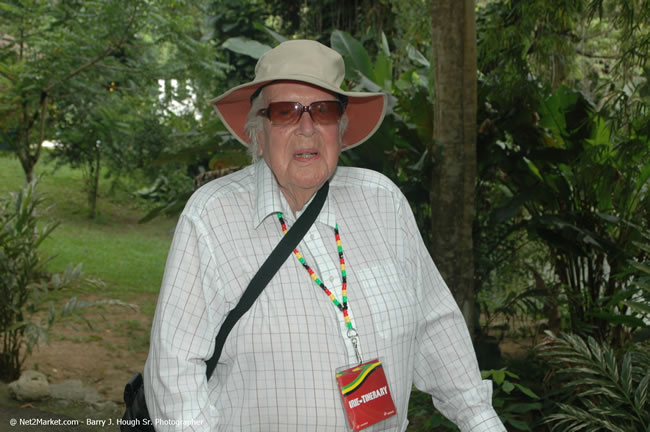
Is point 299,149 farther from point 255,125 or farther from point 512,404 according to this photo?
point 512,404

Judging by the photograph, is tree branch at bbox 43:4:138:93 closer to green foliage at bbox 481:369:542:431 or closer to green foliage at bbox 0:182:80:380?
green foliage at bbox 0:182:80:380

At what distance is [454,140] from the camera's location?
366cm

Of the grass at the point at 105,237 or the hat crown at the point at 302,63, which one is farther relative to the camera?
the grass at the point at 105,237

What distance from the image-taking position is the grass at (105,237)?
9.48m

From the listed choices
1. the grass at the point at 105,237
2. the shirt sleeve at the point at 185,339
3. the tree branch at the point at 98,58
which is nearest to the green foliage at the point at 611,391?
the shirt sleeve at the point at 185,339

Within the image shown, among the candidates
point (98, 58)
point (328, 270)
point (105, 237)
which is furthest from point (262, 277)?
point (105, 237)

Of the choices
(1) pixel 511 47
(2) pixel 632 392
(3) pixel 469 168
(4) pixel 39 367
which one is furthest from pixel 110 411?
(1) pixel 511 47

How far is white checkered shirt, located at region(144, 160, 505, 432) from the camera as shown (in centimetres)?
144

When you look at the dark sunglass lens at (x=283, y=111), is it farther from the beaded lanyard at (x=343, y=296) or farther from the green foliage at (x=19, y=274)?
the green foliage at (x=19, y=274)

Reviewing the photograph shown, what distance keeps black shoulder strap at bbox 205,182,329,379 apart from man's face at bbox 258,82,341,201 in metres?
0.12

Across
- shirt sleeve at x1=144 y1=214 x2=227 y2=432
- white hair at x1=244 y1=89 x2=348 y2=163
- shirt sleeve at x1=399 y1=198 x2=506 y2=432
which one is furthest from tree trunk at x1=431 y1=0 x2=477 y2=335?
shirt sleeve at x1=144 y1=214 x2=227 y2=432

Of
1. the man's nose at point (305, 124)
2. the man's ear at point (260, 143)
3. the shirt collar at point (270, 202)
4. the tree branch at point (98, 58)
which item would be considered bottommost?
the shirt collar at point (270, 202)

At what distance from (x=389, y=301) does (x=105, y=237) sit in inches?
495

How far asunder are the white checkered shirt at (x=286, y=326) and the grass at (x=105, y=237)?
15.1 feet
